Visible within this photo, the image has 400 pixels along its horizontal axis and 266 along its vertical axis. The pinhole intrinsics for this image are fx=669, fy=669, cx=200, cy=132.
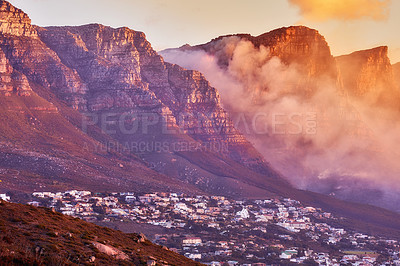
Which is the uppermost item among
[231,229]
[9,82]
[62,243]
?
[9,82]

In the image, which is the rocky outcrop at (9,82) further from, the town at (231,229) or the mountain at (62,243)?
the mountain at (62,243)

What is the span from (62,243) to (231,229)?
115 metres

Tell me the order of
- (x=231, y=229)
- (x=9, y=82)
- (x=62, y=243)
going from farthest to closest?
Result: (x=9, y=82) < (x=231, y=229) < (x=62, y=243)

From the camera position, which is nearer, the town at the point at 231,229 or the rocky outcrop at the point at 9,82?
the town at the point at 231,229

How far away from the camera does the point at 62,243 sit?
41.1 metres

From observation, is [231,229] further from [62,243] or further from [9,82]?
[62,243]

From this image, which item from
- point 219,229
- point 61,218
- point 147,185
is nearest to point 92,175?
point 147,185

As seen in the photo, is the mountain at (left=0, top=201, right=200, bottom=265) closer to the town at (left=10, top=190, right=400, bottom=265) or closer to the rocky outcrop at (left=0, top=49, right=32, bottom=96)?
the town at (left=10, top=190, right=400, bottom=265)

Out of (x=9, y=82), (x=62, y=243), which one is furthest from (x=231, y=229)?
(x=62, y=243)

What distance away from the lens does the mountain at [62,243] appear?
35.2 meters

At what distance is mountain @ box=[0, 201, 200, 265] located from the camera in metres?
35.2

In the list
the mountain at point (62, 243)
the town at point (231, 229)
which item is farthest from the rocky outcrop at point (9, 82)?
the mountain at point (62, 243)

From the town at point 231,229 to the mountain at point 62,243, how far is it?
5964 centimetres

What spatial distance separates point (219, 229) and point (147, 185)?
124 feet
